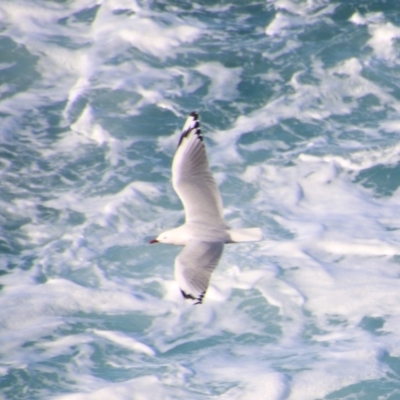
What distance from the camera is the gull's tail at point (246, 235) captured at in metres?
6.00

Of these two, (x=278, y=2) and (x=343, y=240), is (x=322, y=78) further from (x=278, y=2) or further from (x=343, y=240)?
(x=343, y=240)

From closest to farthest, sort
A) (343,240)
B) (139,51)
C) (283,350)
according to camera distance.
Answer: (283,350) < (343,240) < (139,51)

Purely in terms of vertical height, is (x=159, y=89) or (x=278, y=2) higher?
(x=278, y=2)

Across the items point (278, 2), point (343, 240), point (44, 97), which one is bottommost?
point (343, 240)

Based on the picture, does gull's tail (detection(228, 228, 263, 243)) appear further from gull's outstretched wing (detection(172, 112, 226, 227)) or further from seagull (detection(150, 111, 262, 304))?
gull's outstretched wing (detection(172, 112, 226, 227))

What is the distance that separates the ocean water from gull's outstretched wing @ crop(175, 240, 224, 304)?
1.12 meters

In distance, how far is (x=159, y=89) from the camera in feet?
33.5

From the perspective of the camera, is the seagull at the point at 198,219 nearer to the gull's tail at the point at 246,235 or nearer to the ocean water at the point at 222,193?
the gull's tail at the point at 246,235

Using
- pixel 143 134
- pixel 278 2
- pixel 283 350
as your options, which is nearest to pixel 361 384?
pixel 283 350

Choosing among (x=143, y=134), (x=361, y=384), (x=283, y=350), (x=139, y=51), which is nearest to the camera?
(x=361, y=384)

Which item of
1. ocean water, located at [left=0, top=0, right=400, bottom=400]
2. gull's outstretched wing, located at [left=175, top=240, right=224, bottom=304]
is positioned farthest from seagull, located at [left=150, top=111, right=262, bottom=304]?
ocean water, located at [left=0, top=0, right=400, bottom=400]

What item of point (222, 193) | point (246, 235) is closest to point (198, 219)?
point (246, 235)

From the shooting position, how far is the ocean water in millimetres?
6863

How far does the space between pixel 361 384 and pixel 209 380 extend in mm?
1132
